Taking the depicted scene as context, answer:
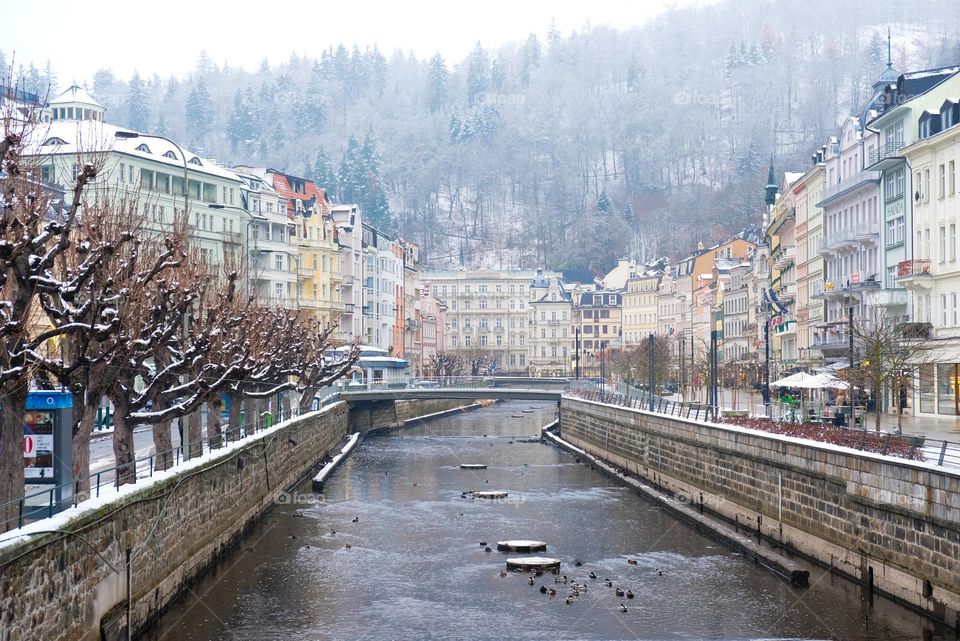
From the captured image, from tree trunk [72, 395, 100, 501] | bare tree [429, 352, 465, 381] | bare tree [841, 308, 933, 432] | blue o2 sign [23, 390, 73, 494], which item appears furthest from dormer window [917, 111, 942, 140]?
bare tree [429, 352, 465, 381]

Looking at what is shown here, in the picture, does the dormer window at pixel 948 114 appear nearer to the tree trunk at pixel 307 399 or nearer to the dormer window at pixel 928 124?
the dormer window at pixel 928 124

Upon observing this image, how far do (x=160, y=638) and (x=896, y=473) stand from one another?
A: 48.0ft

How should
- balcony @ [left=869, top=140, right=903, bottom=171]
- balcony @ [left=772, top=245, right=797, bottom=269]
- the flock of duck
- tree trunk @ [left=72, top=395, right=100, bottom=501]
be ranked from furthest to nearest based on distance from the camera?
balcony @ [left=772, top=245, right=797, bottom=269] → balcony @ [left=869, top=140, right=903, bottom=171] → the flock of duck → tree trunk @ [left=72, top=395, right=100, bottom=501]

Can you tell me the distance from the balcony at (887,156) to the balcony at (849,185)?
87cm

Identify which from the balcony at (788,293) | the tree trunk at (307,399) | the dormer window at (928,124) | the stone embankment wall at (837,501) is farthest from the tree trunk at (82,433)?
the balcony at (788,293)

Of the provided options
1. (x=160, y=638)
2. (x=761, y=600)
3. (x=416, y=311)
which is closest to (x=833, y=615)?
(x=761, y=600)

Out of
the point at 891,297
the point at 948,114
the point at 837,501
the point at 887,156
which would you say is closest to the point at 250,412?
the point at 891,297

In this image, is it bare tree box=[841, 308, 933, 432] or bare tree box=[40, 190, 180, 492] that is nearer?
bare tree box=[40, 190, 180, 492]

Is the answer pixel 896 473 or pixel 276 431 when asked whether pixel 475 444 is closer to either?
pixel 276 431

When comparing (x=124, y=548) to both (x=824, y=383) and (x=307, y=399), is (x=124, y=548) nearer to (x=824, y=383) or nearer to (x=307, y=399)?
(x=824, y=383)

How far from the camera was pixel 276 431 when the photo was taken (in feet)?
157

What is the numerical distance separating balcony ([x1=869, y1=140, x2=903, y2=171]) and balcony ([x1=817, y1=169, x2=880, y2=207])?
873mm

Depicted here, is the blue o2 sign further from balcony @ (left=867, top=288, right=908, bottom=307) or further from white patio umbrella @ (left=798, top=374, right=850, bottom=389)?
balcony @ (left=867, top=288, right=908, bottom=307)

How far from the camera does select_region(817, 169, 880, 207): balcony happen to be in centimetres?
6494
